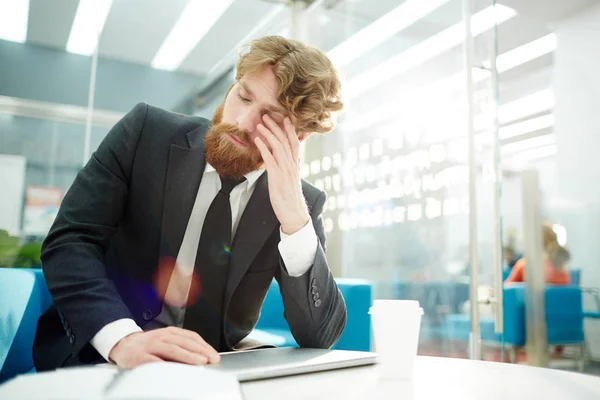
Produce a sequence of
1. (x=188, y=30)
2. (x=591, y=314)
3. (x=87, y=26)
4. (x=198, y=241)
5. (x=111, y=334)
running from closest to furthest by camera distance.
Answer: (x=111, y=334), (x=198, y=241), (x=591, y=314), (x=87, y=26), (x=188, y=30)

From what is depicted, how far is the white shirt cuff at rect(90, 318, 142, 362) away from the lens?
31.6 inches

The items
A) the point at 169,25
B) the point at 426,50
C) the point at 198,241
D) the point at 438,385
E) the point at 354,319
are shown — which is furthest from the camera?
the point at 169,25

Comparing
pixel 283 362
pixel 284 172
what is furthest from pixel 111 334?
pixel 284 172

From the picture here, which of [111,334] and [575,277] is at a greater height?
[575,277]

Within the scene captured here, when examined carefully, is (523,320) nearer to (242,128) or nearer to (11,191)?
(242,128)

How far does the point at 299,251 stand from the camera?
1091 mm

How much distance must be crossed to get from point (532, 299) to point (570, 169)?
677 millimetres

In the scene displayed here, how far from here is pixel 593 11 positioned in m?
2.31

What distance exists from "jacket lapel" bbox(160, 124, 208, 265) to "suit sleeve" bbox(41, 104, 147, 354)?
4.0 inches

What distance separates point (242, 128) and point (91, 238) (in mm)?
465

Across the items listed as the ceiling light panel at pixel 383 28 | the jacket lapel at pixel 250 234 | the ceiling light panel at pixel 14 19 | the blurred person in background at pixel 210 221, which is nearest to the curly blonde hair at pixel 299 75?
the blurred person in background at pixel 210 221

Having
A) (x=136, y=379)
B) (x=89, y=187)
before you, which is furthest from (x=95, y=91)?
(x=136, y=379)

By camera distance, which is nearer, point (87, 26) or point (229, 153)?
point (229, 153)

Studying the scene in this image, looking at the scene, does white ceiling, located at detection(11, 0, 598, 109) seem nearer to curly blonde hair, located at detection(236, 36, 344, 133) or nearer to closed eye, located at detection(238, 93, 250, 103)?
curly blonde hair, located at detection(236, 36, 344, 133)
